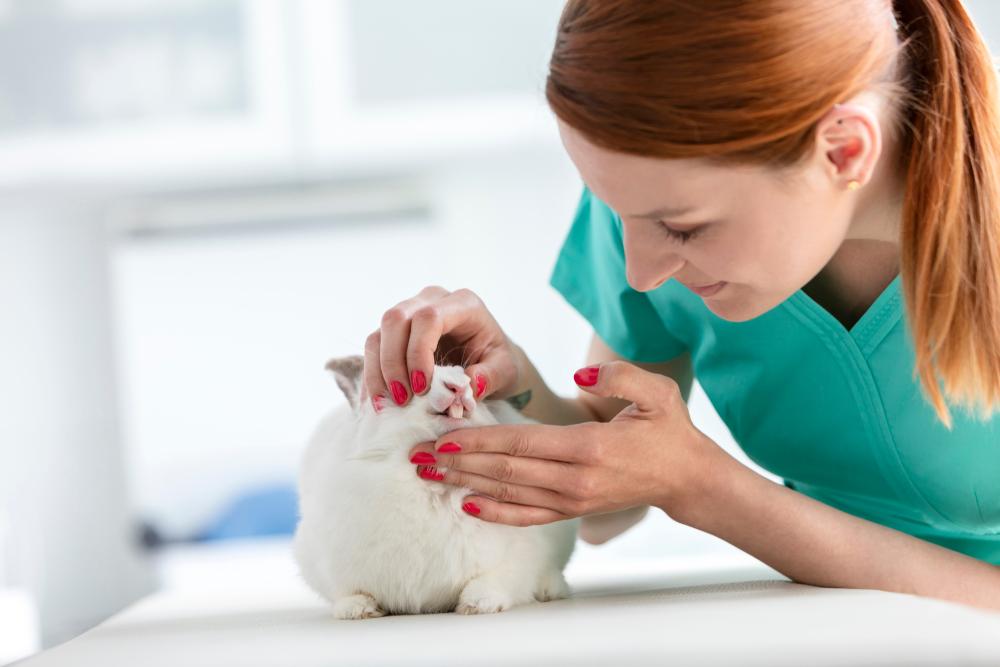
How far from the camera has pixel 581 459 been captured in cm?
88

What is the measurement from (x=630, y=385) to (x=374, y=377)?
0.24 m

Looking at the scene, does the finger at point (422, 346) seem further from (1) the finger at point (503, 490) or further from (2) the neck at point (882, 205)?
(2) the neck at point (882, 205)

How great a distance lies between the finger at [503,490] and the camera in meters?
0.88

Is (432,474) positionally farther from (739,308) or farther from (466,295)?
(739,308)

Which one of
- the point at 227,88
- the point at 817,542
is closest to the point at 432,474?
the point at 817,542

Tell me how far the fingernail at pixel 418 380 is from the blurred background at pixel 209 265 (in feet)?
4.94

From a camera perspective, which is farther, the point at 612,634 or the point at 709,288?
the point at 709,288

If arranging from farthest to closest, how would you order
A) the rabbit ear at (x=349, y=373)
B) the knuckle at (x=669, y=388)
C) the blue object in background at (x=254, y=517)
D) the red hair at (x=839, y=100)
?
the blue object in background at (x=254, y=517) < the rabbit ear at (x=349, y=373) < the knuckle at (x=669, y=388) < the red hair at (x=839, y=100)

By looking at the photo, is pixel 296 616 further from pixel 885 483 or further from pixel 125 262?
pixel 125 262

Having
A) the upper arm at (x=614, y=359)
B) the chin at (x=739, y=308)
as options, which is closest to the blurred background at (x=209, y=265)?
the upper arm at (x=614, y=359)

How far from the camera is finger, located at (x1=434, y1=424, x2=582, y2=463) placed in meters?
0.88

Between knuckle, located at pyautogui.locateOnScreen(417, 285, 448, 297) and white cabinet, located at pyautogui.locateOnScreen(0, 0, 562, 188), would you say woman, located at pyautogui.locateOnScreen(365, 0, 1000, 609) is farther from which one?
white cabinet, located at pyautogui.locateOnScreen(0, 0, 562, 188)

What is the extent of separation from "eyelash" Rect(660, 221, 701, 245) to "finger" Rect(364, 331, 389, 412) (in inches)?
11.2

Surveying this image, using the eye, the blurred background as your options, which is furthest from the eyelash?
the blurred background
